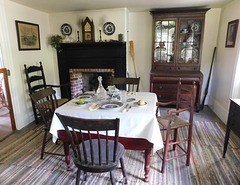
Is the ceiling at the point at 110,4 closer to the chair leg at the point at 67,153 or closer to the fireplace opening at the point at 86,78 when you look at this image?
the fireplace opening at the point at 86,78

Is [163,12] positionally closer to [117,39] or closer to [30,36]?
[117,39]

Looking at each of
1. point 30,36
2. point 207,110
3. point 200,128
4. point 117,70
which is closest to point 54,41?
point 30,36

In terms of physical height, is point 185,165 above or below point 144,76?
below

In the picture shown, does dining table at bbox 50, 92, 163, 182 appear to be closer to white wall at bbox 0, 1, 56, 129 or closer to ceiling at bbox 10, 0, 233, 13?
white wall at bbox 0, 1, 56, 129

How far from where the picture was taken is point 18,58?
10.2 ft

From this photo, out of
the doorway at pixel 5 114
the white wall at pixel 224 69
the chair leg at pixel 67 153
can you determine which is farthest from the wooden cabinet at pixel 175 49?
the doorway at pixel 5 114

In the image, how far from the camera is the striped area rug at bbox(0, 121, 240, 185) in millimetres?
1887

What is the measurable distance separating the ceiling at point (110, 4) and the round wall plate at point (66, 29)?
368 mm

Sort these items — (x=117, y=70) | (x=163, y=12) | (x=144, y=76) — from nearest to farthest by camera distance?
(x=163, y=12) → (x=117, y=70) → (x=144, y=76)

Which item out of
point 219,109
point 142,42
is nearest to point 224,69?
point 219,109

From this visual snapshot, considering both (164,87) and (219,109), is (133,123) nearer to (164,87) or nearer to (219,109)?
(164,87)

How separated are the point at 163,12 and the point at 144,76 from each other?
1.50 meters

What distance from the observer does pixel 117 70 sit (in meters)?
3.84

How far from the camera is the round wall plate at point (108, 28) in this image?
3650mm
